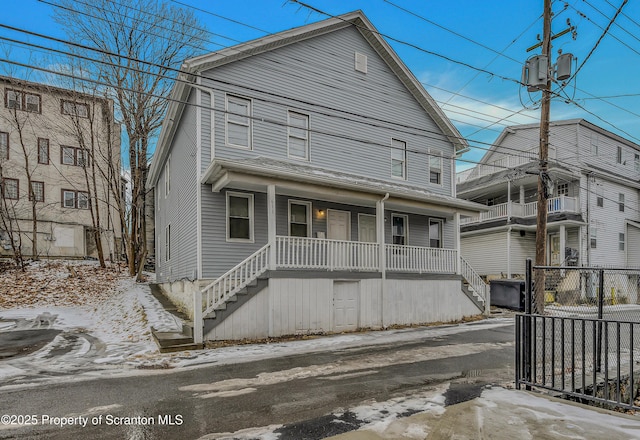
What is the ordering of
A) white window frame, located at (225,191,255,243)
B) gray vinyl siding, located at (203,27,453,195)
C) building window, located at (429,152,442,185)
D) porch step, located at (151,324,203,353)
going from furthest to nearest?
building window, located at (429,152,442,185)
gray vinyl siding, located at (203,27,453,195)
white window frame, located at (225,191,255,243)
porch step, located at (151,324,203,353)

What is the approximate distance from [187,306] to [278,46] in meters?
9.00

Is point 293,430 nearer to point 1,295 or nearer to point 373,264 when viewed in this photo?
point 373,264

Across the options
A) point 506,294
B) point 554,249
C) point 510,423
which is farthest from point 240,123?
point 554,249

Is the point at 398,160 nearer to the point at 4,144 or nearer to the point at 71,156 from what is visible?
the point at 71,156

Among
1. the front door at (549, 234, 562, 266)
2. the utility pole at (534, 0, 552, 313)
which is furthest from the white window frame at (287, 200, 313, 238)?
the front door at (549, 234, 562, 266)

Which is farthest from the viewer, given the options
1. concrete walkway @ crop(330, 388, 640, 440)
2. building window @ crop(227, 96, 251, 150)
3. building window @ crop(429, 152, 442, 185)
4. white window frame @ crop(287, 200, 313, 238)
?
building window @ crop(429, 152, 442, 185)

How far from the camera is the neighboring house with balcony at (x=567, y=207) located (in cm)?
2098

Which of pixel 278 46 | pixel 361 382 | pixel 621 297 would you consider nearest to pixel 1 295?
pixel 278 46

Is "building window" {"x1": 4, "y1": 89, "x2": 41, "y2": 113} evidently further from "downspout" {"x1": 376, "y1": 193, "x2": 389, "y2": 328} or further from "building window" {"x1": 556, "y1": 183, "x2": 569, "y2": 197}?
"building window" {"x1": 556, "y1": 183, "x2": 569, "y2": 197}

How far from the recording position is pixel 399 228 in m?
15.0

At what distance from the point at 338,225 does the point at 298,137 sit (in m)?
3.37

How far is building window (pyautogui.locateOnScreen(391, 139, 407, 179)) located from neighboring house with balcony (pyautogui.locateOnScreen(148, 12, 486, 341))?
6 centimetres

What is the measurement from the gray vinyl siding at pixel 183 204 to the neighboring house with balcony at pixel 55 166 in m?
9.06

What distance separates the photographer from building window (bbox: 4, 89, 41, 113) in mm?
22609
